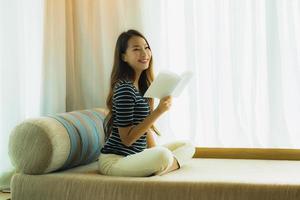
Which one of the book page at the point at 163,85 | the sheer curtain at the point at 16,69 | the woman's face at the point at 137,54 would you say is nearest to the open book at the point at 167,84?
the book page at the point at 163,85

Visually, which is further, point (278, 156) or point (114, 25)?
point (114, 25)

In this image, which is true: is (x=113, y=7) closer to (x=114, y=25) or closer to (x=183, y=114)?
(x=114, y=25)

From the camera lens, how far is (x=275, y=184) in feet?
5.46

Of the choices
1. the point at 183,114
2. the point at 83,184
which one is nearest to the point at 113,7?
the point at 183,114

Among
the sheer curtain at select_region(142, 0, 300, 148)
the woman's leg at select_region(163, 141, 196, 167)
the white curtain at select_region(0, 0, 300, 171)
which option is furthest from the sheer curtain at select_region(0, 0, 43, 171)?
the woman's leg at select_region(163, 141, 196, 167)

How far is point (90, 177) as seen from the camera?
6.19ft

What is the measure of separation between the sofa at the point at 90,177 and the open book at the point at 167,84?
1.16 ft

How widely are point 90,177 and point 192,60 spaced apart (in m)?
0.95

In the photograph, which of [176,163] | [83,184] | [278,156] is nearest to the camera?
[83,184]

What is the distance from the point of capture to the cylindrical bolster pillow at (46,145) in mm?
1889

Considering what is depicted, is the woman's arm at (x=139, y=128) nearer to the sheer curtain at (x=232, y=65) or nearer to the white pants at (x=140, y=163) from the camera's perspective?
the white pants at (x=140, y=163)

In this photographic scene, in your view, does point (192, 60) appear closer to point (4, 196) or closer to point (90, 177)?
point (90, 177)

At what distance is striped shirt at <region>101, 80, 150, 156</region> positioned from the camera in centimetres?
199

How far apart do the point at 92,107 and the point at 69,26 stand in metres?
0.50
